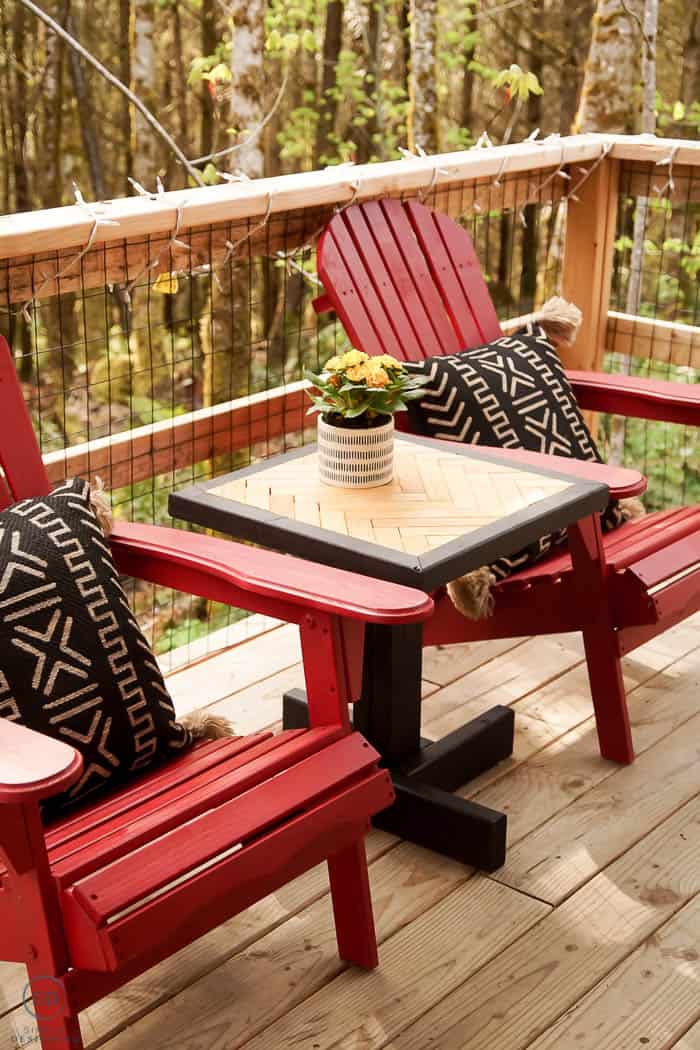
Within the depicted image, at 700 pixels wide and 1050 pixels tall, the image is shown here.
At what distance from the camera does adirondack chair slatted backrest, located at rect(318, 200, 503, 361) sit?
9.73ft

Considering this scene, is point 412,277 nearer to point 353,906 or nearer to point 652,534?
point 652,534

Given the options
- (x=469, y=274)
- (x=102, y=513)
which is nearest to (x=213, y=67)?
(x=469, y=274)

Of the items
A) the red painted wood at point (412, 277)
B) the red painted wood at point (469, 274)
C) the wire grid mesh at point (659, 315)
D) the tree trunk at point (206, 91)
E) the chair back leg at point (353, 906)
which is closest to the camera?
the chair back leg at point (353, 906)

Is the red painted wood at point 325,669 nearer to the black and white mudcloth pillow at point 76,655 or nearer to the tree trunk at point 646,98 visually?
the black and white mudcloth pillow at point 76,655

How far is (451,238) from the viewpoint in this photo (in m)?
3.20

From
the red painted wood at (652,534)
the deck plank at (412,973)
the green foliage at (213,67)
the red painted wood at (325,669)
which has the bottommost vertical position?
the deck plank at (412,973)

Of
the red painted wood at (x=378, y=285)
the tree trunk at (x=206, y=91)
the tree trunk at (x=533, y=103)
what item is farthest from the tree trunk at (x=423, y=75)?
the red painted wood at (x=378, y=285)

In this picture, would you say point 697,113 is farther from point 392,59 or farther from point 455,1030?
point 455,1030

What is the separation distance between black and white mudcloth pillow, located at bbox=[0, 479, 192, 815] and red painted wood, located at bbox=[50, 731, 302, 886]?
0.30 feet

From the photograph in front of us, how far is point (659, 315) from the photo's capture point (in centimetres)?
903

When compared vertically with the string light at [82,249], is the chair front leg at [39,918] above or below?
below

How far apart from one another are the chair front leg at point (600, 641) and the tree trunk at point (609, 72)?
3452 mm

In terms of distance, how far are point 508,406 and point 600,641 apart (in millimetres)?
561

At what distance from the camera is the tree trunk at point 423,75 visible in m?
6.78
